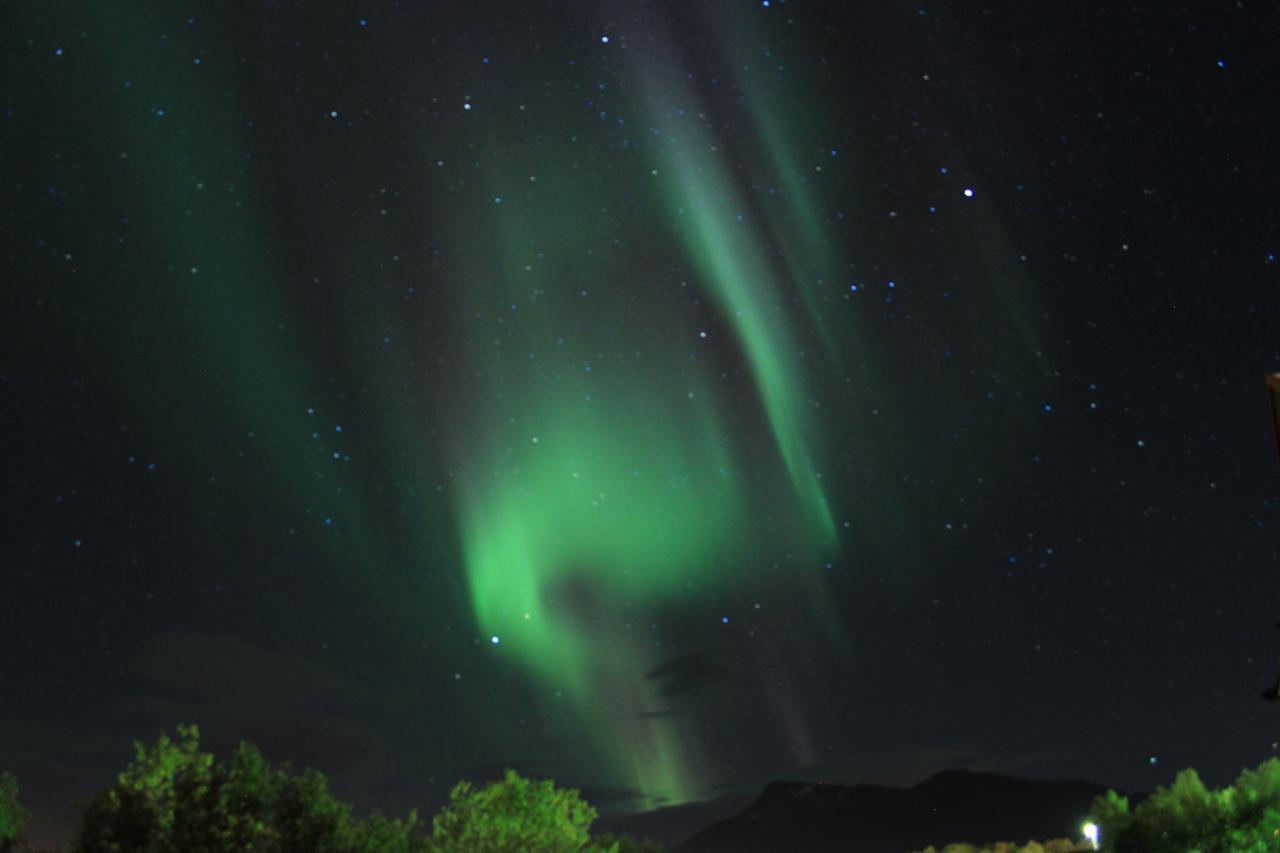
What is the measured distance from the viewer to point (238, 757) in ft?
101

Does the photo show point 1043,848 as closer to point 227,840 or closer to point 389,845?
point 389,845

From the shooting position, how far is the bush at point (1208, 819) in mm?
38188

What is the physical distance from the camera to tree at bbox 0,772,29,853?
43.6 m

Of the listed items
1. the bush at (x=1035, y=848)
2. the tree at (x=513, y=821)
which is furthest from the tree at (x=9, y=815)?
the bush at (x=1035, y=848)

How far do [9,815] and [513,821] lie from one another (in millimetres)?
19870

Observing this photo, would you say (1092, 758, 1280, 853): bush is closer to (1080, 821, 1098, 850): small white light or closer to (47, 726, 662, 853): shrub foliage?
(1080, 821, 1098, 850): small white light

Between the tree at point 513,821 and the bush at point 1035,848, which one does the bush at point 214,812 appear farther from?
the bush at point 1035,848

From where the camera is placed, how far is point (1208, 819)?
3944cm

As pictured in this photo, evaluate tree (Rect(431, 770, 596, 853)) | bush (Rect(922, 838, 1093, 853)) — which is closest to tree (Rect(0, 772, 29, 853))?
tree (Rect(431, 770, 596, 853))

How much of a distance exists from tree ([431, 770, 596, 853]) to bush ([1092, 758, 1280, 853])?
21.6 m

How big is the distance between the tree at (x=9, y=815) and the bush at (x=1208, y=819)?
4311 cm

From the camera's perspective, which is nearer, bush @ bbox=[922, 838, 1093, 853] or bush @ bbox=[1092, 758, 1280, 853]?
bush @ bbox=[1092, 758, 1280, 853]

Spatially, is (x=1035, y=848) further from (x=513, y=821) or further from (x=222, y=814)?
(x=222, y=814)

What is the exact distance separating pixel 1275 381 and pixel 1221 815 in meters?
23.0
